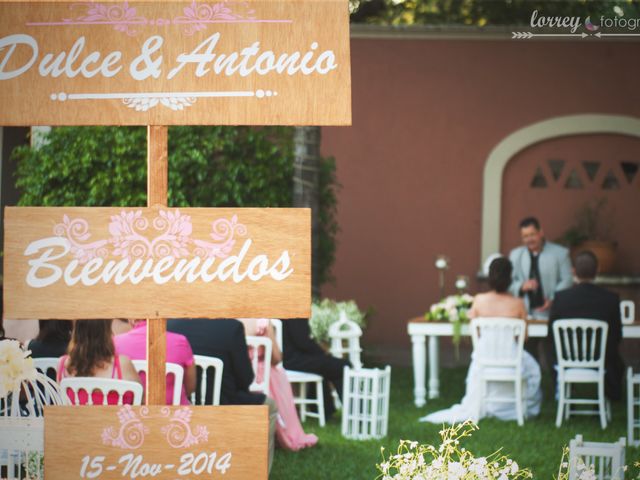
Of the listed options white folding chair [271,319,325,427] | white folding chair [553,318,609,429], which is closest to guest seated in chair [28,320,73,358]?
white folding chair [271,319,325,427]

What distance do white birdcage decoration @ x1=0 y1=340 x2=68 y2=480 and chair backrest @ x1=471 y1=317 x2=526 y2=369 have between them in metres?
4.82

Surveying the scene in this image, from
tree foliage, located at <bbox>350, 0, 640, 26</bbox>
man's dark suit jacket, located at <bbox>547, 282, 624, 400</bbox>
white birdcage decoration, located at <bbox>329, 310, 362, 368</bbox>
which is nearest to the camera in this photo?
man's dark suit jacket, located at <bbox>547, 282, 624, 400</bbox>

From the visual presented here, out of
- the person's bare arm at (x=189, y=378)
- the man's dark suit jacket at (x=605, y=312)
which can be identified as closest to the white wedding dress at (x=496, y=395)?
the man's dark suit jacket at (x=605, y=312)

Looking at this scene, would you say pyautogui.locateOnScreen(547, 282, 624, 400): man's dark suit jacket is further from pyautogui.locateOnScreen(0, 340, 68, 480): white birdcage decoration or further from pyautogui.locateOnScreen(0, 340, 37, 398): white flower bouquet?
pyautogui.locateOnScreen(0, 340, 37, 398): white flower bouquet

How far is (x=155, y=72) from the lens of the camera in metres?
3.14

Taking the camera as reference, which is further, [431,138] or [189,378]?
[431,138]

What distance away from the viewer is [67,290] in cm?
306

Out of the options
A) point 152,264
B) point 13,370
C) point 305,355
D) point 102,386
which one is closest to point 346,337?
point 305,355

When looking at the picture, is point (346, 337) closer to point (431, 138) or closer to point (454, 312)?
point (454, 312)

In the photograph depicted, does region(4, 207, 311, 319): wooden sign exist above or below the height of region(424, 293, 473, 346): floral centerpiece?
above

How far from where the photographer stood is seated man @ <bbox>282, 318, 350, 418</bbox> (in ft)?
24.8

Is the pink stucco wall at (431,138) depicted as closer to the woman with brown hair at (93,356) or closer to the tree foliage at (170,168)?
the tree foliage at (170,168)

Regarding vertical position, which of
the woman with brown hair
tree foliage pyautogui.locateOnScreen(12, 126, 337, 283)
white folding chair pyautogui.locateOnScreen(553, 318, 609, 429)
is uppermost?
tree foliage pyautogui.locateOnScreen(12, 126, 337, 283)

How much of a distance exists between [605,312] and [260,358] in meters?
2.89
